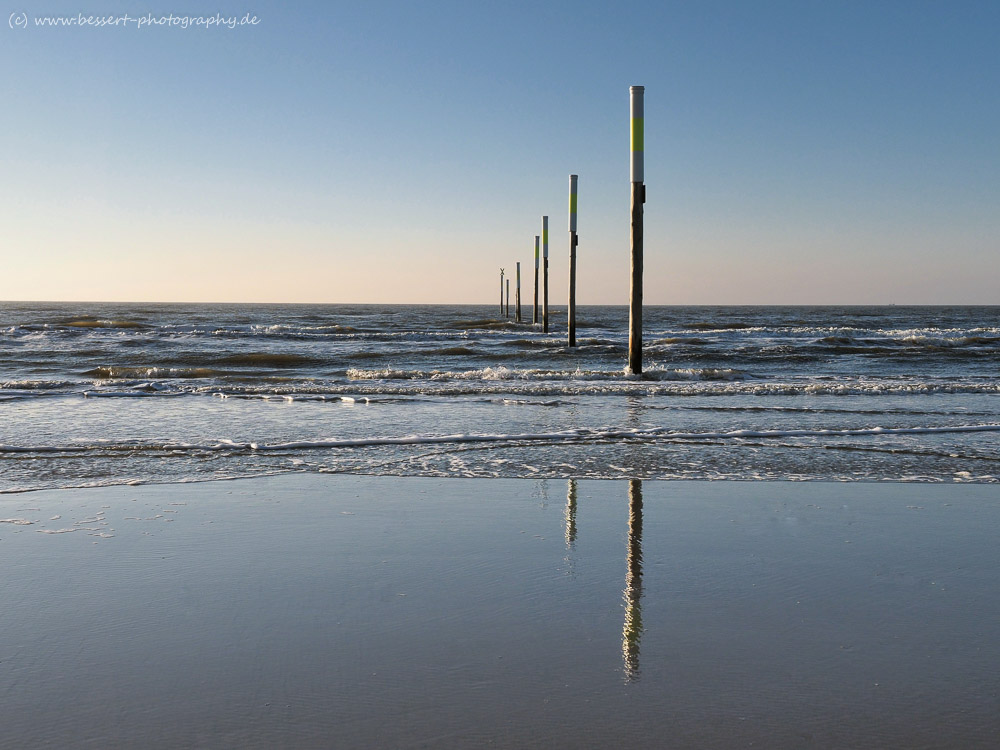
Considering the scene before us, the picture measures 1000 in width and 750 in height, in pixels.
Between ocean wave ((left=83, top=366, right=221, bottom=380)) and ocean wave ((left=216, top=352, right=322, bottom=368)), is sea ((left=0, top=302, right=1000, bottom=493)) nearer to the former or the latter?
ocean wave ((left=83, top=366, right=221, bottom=380))

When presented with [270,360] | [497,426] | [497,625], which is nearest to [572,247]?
[270,360]

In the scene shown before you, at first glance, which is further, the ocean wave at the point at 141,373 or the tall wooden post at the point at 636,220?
the ocean wave at the point at 141,373

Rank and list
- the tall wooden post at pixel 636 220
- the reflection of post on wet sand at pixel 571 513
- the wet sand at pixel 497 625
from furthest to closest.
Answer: the tall wooden post at pixel 636 220
the reflection of post on wet sand at pixel 571 513
the wet sand at pixel 497 625

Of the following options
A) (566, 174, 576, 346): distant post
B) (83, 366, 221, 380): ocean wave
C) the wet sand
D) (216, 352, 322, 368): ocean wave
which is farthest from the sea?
(566, 174, 576, 346): distant post

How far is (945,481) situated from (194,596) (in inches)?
172

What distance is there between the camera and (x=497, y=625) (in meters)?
2.65

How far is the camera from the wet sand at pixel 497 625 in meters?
2.02

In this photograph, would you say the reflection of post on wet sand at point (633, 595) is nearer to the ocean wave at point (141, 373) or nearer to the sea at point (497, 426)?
the sea at point (497, 426)

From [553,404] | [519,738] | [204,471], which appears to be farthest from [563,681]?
[553,404]

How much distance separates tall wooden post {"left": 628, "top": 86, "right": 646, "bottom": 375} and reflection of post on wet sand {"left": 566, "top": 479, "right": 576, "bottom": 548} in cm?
741

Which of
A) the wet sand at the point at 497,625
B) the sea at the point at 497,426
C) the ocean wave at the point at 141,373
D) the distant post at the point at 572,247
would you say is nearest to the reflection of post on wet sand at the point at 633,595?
the wet sand at the point at 497,625

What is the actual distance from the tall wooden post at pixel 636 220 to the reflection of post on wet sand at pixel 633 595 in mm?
7913

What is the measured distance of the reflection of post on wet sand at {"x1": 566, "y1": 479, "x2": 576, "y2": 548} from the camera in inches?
147

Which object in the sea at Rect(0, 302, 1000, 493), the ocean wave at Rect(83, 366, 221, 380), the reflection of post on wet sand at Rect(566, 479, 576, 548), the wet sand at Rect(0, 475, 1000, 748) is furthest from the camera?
the ocean wave at Rect(83, 366, 221, 380)
